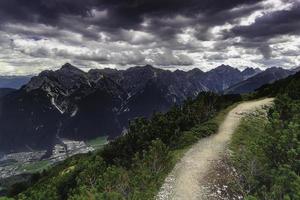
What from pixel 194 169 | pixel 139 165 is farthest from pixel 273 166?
pixel 139 165

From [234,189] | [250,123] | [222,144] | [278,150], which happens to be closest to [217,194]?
[234,189]

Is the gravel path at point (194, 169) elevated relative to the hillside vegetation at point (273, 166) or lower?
lower

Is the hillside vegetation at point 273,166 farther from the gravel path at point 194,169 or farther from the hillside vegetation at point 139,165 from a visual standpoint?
the hillside vegetation at point 139,165

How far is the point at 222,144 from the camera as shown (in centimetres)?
5416

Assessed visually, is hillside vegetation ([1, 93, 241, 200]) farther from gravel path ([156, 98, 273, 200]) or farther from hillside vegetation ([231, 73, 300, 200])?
hillside vegetation ([231, 73, 300, 200])

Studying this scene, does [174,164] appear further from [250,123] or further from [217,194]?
[250,123]

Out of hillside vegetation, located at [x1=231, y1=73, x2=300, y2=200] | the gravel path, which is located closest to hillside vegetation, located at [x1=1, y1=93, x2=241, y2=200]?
the gravel path

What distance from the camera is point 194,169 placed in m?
42.9

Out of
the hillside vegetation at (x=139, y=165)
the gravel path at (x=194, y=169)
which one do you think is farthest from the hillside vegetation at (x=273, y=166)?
the hillside vegetation at (x=139, y=165)

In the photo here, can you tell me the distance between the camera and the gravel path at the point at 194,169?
36156 mm

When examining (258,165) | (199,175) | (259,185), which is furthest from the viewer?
(199,175)

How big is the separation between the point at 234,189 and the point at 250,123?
3362cm

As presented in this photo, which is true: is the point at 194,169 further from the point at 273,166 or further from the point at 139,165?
the point at 273,166

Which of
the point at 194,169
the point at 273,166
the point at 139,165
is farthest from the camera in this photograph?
the point at 139,165
